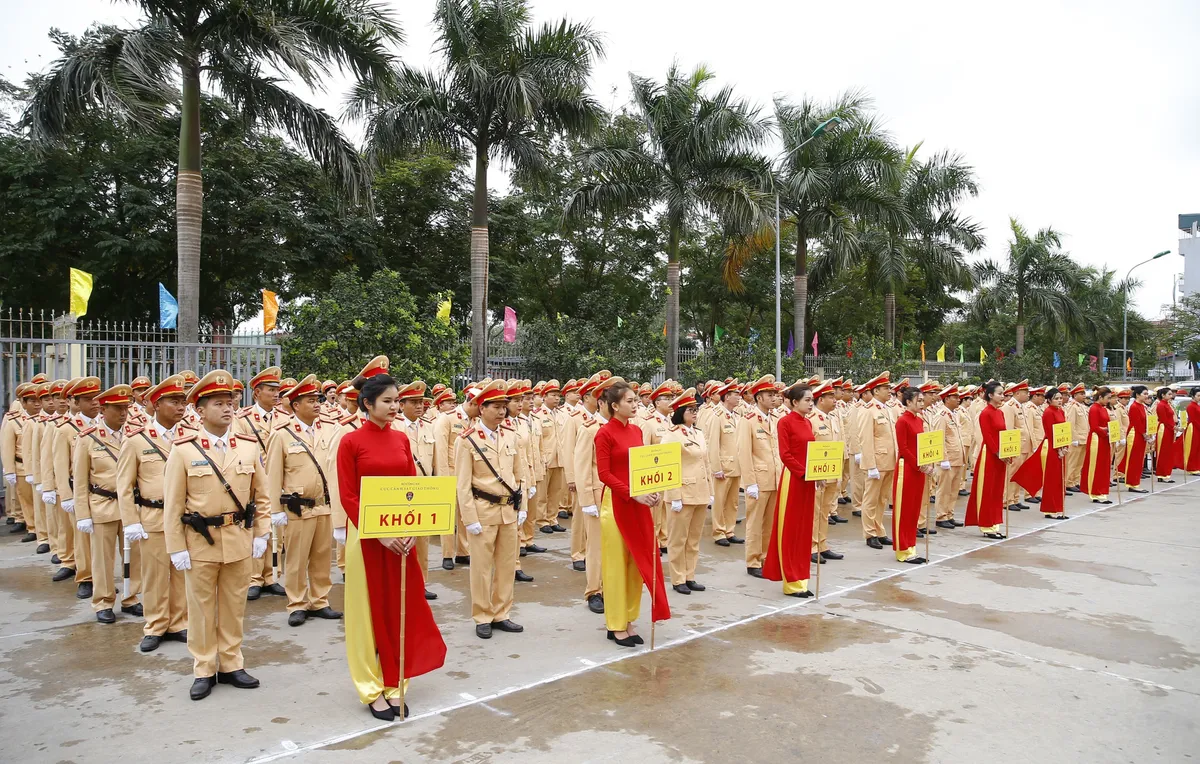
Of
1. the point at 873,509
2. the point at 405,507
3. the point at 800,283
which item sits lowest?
the point at 873,509

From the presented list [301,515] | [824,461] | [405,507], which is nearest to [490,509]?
[405,507]

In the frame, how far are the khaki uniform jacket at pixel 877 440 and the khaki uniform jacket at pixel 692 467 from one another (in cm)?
290

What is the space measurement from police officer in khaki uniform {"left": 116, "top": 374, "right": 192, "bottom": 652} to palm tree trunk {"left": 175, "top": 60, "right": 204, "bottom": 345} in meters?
7.07

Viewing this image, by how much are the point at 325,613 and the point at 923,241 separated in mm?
27282

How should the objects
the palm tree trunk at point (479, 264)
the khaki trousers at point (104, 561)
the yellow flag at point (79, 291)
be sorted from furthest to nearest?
the palm tree trunk at point (479, 264) < the yellow flag at point (79, 291) < the khaki trousers at point (104, 561)

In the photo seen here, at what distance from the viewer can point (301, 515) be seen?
6711 mm

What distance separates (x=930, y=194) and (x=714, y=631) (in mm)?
24690

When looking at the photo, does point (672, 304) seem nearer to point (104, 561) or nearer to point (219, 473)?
point (104, 561)

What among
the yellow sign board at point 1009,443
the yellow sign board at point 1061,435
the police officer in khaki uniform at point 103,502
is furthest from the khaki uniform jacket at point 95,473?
the yellow sign board at point 1061,435

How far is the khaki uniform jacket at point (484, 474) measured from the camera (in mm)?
6246

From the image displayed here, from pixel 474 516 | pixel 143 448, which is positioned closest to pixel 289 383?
pixel 143 448

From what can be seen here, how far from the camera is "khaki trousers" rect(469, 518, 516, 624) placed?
246 inches

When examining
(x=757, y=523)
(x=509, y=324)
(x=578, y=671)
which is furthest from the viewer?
(x=509, y=324)

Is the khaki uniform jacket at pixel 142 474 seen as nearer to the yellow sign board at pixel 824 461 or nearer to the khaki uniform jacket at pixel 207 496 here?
the khaki uniform jacket at pixel 207 496
